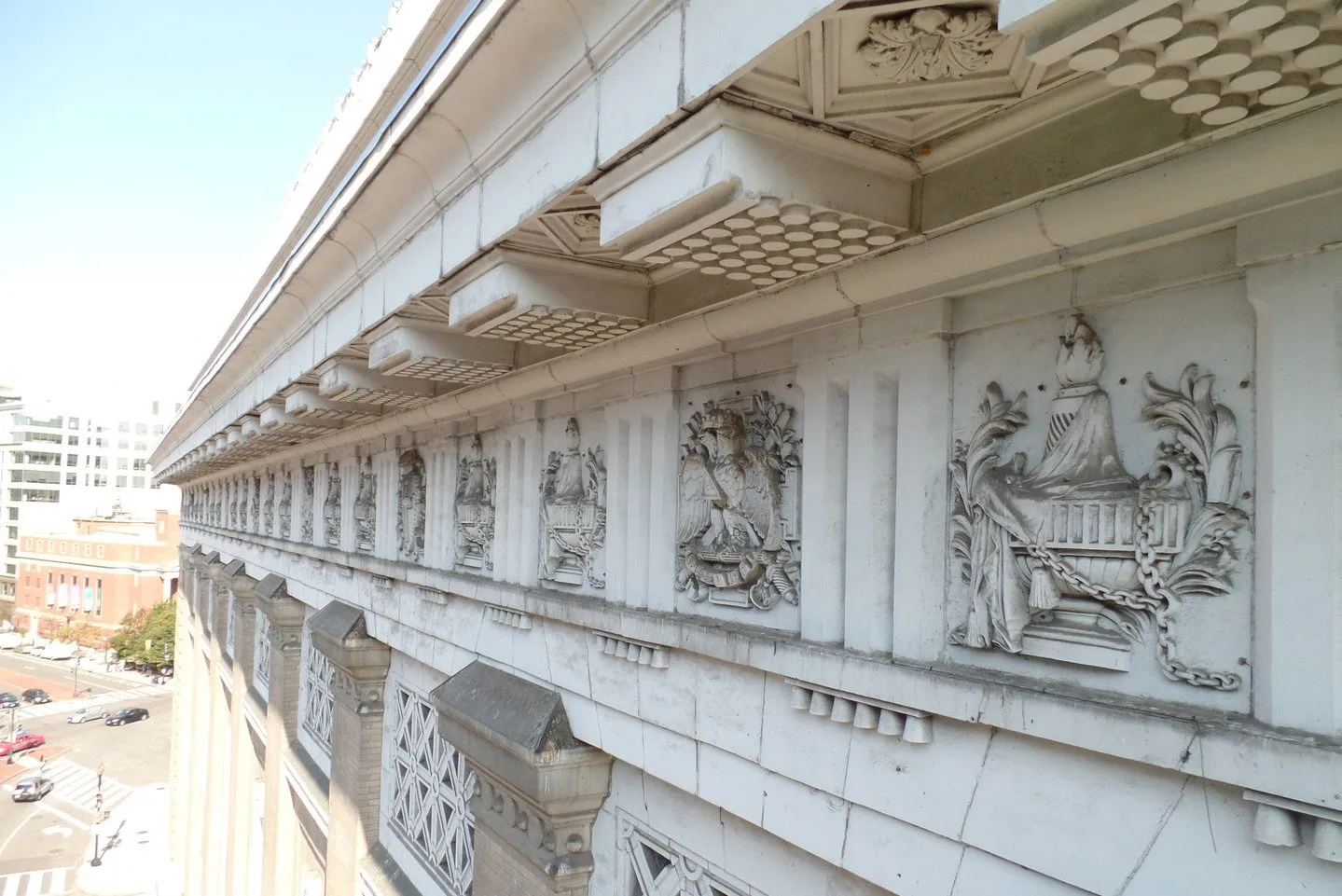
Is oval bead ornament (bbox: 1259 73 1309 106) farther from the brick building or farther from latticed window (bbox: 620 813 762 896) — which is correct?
the brick building

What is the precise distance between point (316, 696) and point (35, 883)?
81.3 ft

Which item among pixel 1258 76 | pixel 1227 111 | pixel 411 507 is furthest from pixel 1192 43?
pixel 411 507

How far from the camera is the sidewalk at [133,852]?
85.6ft

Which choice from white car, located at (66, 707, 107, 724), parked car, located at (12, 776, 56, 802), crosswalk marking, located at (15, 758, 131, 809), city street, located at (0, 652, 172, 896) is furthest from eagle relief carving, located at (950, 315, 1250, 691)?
white car, located at (66, 707, 107, 724)

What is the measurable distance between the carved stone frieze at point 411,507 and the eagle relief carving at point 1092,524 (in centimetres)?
583

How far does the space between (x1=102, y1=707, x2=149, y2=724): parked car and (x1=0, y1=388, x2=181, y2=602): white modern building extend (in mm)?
29533

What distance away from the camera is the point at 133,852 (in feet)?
95.8

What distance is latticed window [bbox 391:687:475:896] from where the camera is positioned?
6.74 m

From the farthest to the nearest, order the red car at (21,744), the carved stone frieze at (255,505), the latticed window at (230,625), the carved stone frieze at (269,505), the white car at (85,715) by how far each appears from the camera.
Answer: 1. the white car at (85,715)
2. the red car at (21,744)
3. the latticed window at (230,625)
4. the carved stone frieze at (255,505)
5. the carved stone frieze at (269,505)

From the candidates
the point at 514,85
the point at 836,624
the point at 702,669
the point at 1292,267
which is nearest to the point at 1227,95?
the point at 1292,267

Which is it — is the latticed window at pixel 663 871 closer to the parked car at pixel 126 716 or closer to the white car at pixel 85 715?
the parked car at pixel 126 716

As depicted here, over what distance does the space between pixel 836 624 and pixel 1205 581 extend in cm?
135


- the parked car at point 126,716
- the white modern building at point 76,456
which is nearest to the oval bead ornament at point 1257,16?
the parked car at point 126,716

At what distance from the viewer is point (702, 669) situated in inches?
155
